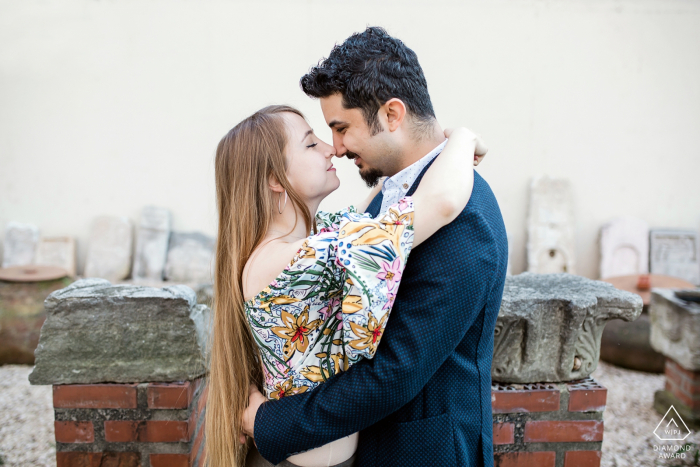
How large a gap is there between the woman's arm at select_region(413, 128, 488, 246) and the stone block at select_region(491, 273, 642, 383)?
839 millimetres

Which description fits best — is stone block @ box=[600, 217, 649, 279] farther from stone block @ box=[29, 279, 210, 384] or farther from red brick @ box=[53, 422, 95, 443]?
red brick @ box=[53, 422, 95, 443]

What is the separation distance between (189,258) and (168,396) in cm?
397

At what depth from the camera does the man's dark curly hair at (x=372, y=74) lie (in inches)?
55.9

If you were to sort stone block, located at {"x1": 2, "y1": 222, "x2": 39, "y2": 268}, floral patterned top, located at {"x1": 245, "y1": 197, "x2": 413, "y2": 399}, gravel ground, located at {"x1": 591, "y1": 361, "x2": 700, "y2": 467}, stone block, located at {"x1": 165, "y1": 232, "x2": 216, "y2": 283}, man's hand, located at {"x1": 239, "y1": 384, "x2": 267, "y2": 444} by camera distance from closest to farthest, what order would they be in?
floral patterned top, located at {"x1": 245, "y1": 197, "x2": 413, "y2": 399} < man's hand, located at {"x1": 239, "y1": 384, "x2": 267, "y2": 444} < gravel ground, located at {"x1": 591, "y1": 361, "x2": 700, "y2": 467} < stone block, located at {"x1": 165, "y1": 232, "x2": 216, "y2": 283} < stone block, located at {"x1": 2, "y1": 222, "x2": 39, "y2": 268}

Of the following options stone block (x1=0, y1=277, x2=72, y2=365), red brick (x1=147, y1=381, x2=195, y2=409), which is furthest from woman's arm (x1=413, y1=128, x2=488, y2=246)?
stone block (x1=0, y1=277, x2=72, y2=365)

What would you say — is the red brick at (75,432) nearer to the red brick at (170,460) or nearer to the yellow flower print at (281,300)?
the red brick at (170,460)

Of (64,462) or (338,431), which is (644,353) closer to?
(338,431)

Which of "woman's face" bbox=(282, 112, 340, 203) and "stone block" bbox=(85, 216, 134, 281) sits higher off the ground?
"woman's face" bbox=(282, 112, 340, 203)

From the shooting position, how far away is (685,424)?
358 centimetres

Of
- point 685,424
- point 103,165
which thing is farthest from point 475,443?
point 103,165

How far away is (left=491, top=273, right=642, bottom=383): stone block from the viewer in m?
1.90

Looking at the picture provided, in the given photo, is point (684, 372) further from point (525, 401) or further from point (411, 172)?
point (411, 172)

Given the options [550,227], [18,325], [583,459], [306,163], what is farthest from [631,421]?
[18,325]

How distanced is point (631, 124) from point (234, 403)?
6.32m
